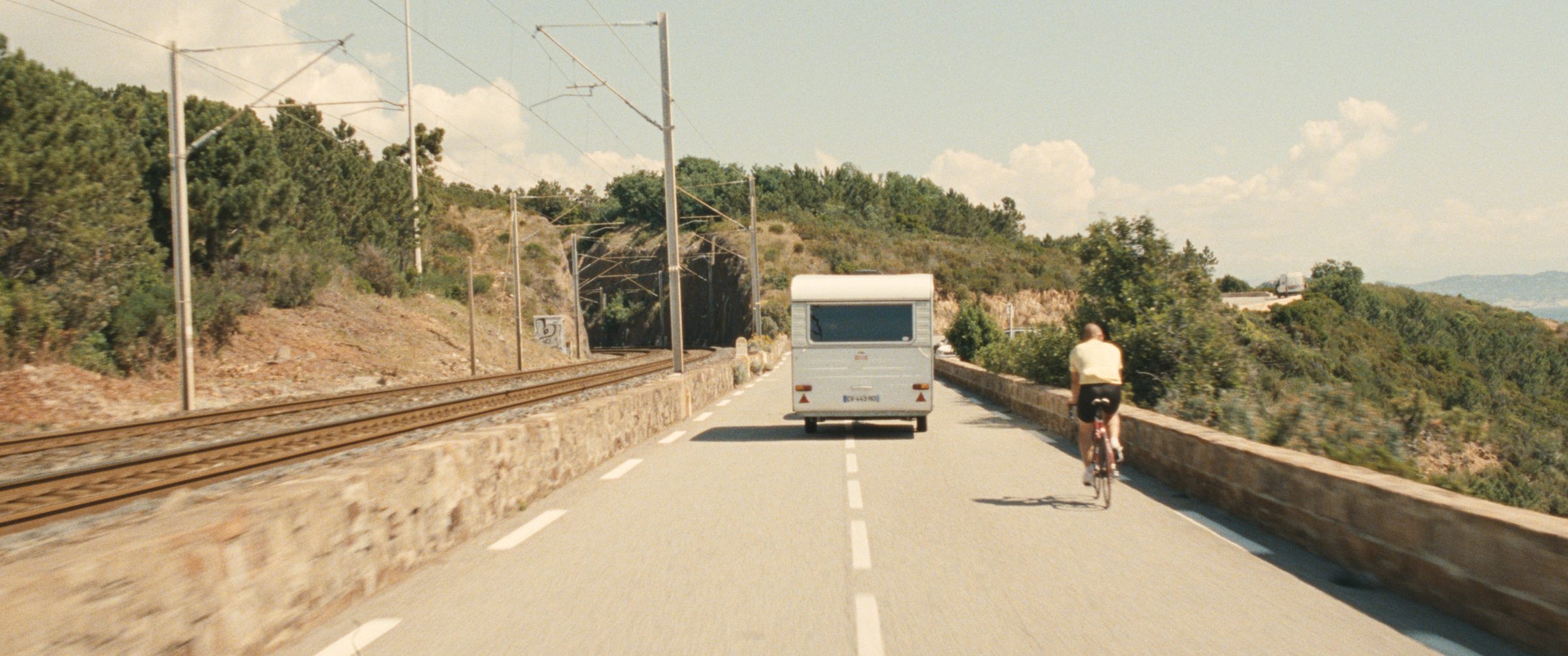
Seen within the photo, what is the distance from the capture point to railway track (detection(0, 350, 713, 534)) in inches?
396

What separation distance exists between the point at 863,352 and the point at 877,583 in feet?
35.3

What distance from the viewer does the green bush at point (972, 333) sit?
4597 cm

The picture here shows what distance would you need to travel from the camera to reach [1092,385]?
401 inches

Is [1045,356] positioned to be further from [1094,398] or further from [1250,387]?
[1094,398]

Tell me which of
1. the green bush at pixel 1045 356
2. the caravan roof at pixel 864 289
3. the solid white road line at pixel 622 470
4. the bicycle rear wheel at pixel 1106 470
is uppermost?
the caravan roof at pixel 864 289

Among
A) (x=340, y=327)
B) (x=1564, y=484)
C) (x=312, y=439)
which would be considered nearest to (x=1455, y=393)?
(x=1564, y=484)

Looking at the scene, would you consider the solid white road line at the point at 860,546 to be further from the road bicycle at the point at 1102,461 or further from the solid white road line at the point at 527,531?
the solid white road line at the point at 527,531

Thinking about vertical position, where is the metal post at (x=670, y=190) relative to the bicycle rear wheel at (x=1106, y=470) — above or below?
above

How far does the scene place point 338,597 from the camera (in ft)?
19.9

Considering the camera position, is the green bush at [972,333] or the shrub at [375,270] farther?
the shrub at [375,270]

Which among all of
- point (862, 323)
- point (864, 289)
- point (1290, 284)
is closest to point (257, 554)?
point (862, 323)

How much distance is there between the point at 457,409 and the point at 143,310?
35.7 feet

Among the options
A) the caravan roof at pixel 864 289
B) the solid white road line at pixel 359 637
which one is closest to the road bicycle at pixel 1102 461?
the solid white road line at pixel 359 637

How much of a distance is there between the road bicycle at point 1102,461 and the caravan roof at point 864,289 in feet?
26.0
